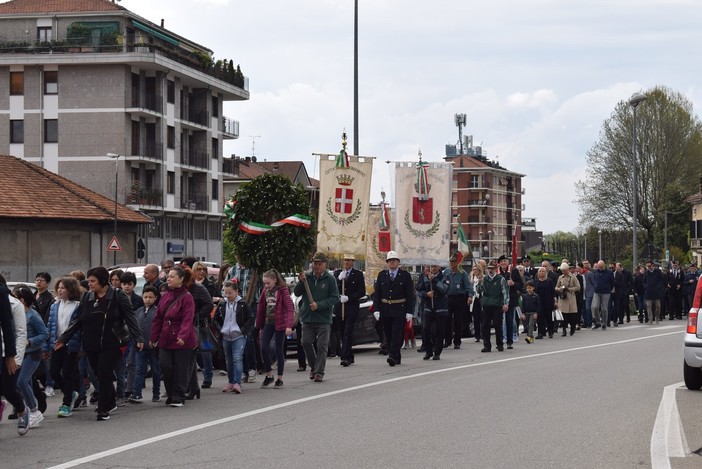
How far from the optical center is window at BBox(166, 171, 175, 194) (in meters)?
71.6

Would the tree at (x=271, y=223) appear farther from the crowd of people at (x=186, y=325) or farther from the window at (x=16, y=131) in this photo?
the window at (x=16, y=131)

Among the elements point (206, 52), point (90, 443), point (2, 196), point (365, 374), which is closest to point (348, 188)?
point (365, 374)

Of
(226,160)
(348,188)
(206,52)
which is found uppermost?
(206,52)

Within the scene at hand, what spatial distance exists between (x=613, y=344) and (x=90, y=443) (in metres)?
16.5

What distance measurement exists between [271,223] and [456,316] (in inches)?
285

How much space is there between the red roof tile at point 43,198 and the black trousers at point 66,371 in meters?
30.9

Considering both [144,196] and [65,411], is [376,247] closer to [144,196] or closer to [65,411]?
[65,411]

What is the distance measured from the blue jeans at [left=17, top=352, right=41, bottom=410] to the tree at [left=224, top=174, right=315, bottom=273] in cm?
521

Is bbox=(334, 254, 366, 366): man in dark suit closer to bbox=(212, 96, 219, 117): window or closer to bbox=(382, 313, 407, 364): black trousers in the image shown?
bbox=(382, 313, 407, 364): black trousers

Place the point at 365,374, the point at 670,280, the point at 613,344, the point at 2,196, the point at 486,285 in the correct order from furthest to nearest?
the point at 2,196 < the point at 670,280 < the point at 613,344 < the point at 486,285 < the point at 365,374

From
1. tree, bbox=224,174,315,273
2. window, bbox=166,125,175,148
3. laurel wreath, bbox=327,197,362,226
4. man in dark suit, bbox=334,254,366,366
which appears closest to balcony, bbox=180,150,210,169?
window, bbox=166,125,175,148

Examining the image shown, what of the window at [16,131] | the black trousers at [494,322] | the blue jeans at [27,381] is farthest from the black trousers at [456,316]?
the window at [16,131]

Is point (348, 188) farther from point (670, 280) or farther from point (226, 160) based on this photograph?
point (226, 160)

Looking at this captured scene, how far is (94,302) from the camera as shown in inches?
508
